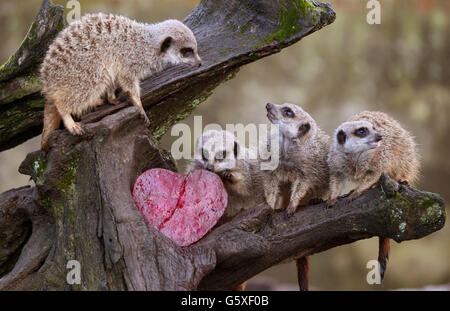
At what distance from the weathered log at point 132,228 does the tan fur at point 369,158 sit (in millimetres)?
234

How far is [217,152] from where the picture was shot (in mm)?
3545

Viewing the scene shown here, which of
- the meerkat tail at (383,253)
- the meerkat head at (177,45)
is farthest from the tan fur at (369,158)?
the meerkat head at (177,45)

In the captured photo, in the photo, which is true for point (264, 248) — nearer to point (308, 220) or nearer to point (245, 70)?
point (308, 220)

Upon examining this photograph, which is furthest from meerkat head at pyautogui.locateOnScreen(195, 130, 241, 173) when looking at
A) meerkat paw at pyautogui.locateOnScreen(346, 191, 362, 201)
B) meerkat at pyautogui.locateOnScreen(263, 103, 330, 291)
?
meerkat paw at pyautogui.locateOnScreen(346, 191, 362, 201)

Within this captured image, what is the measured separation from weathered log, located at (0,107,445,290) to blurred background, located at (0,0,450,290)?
4572 millimetres

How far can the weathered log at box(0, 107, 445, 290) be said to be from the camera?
2.96 metres

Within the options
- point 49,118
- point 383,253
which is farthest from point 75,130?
point 383,253

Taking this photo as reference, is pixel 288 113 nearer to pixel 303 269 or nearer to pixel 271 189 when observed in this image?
pixel 271 189

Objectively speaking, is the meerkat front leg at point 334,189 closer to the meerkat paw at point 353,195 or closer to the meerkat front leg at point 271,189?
the meerkat paw at point 353,195

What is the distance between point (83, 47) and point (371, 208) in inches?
→ 77.9

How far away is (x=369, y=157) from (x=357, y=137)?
0.49 feet

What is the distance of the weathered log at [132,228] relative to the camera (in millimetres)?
2957

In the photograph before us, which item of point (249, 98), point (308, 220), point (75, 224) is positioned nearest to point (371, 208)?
point (308, 220)

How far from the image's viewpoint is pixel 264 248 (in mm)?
3133
